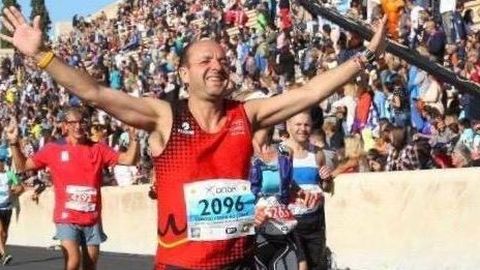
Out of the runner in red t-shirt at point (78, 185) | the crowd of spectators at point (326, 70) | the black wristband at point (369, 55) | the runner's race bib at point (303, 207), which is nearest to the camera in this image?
the black wristband at point (369, 55)

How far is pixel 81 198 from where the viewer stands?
1159 centimetres

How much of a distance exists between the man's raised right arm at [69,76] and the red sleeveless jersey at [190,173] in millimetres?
207

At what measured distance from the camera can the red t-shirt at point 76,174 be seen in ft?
37.8

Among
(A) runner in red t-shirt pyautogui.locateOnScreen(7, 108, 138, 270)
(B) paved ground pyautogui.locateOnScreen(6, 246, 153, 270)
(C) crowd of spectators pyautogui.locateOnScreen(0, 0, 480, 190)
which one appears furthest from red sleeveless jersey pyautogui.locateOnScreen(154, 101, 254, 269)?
(B) paved ground pyautogui.locateOnScreen(6, 246, 153, 270)

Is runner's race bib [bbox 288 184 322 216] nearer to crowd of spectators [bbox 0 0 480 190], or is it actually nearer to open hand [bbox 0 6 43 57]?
crowd of spectators [bbox 0 0 480 190]

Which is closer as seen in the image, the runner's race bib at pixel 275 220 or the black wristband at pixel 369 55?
the black wristband at pixel 369 55

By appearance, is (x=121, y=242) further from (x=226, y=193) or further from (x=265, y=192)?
(x=226, y=193)

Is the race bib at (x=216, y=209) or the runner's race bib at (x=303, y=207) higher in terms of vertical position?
the race bib at (x=216, y=209)

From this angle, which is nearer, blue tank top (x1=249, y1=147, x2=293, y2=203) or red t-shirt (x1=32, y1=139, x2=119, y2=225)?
blue tank top (x1=249, y1=147, x2=293, y2=203)

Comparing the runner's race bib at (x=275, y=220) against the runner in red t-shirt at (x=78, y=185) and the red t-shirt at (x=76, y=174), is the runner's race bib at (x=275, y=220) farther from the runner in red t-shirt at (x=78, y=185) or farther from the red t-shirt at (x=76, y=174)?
the red t-shirt at (x=76, y=174)

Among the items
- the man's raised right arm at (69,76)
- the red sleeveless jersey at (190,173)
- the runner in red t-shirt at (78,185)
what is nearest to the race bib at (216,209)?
the red sleeveless jersey at (190,173)

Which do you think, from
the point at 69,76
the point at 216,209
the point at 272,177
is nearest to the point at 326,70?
the point at 272,177

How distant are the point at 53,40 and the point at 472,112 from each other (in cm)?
3640

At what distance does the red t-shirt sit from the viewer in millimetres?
11516
